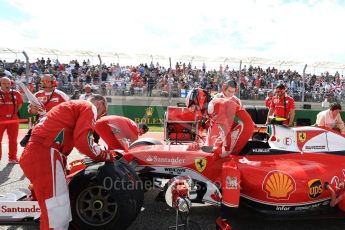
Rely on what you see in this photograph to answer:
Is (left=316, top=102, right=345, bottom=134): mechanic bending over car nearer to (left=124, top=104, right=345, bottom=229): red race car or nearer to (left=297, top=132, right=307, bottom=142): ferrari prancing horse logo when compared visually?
(left=124, top=104, right=345, bottom=229): red race car

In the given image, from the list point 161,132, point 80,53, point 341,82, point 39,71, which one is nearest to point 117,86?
point 80,53

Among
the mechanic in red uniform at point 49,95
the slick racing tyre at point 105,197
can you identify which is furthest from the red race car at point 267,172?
the mechanic in red uniform at point 49,95

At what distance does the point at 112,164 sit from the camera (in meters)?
3.63

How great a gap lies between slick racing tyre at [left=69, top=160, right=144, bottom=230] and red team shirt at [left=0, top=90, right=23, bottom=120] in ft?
13.6

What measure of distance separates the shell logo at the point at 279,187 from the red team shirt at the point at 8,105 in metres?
5.29

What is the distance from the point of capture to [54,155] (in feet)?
10.7

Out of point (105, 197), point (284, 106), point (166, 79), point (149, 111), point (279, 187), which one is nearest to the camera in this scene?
point (105, 197)

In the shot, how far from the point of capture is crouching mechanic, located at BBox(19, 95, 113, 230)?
10.4 ft

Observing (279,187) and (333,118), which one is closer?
(279,187)

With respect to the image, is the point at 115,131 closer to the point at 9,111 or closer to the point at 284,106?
the point at 9,111

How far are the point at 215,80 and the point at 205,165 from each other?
42.1 feet

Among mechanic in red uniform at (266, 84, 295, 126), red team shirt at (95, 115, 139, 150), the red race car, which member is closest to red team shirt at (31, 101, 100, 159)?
the red race car

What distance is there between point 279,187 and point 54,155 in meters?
2.38

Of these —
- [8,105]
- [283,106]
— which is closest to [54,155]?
[8,105]
